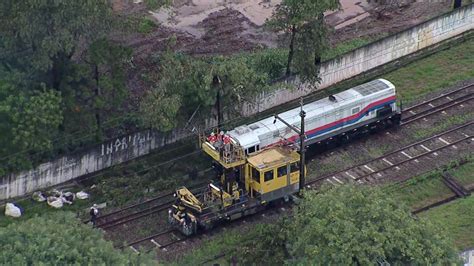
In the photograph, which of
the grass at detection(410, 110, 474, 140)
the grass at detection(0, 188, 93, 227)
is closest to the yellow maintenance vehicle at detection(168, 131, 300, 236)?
the grass at detection(0, 188, 93, 227)

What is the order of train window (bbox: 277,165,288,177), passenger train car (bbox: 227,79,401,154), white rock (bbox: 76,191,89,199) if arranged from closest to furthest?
train window (bbox: 277,165,288,177)
passenger train car (bbox: 227,79,401,154)
white rock (bbox: 76,191,89,199)

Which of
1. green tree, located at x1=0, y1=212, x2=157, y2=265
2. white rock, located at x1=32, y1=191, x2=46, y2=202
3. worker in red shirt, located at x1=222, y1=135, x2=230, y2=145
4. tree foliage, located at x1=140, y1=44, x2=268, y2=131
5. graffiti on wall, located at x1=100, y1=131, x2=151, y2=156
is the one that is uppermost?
green tree, located at x1=0, y1=212, x2=157, y2=265

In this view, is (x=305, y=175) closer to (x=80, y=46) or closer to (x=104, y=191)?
(x=104, y=191)

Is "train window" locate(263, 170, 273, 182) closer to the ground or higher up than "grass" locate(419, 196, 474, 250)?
higher up

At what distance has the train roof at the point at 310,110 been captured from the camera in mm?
50625

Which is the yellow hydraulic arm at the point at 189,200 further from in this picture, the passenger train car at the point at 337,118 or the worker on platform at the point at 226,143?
the passenger train car at the point at 337,118

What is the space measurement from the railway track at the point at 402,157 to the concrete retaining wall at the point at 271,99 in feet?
23.4

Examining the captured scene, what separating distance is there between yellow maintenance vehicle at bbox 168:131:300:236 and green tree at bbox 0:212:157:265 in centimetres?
1014

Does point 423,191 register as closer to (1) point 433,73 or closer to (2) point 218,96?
(2) point 218,96

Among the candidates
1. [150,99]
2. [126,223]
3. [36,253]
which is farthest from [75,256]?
[150,99]

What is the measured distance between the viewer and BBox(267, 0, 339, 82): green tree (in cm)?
5531

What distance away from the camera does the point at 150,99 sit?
52.0 meters

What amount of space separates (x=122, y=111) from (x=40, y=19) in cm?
927

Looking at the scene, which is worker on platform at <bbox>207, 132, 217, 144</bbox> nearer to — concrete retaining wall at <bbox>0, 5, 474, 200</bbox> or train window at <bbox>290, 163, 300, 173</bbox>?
train window at <bbox>290, 163, 300, 173</bbox>
